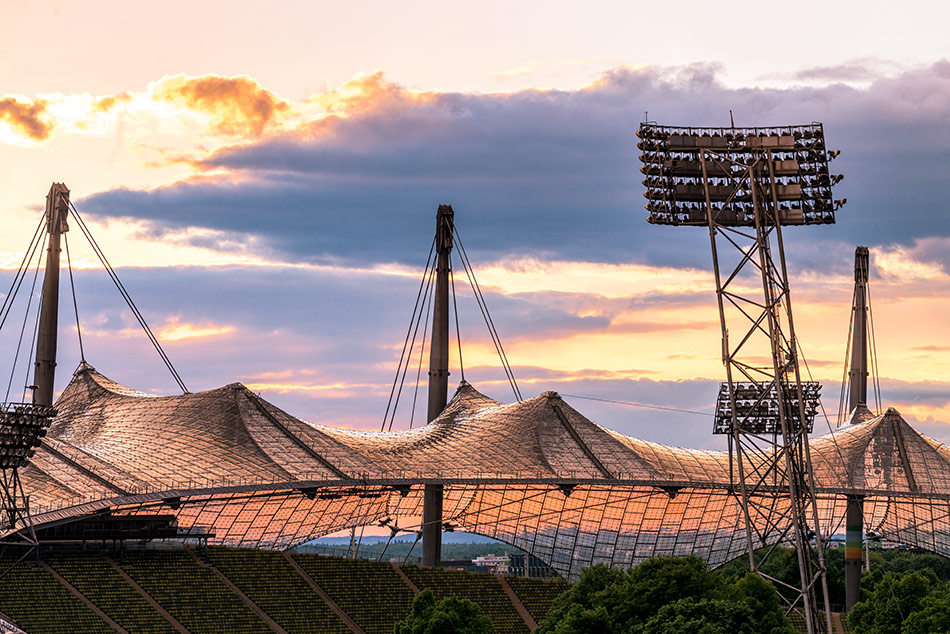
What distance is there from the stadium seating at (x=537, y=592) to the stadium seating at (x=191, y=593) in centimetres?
2006

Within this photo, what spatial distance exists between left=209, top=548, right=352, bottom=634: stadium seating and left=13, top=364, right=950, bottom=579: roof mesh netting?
429 cm

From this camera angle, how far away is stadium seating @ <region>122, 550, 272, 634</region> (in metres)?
82.5

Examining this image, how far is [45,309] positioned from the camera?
9900cm

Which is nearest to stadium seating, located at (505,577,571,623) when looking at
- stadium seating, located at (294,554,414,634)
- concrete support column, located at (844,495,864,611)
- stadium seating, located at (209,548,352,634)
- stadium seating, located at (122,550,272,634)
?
stadium seating, located at (294,554,414,634)

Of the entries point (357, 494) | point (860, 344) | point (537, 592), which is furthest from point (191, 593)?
point (860, 344)

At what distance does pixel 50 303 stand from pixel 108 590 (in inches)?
994

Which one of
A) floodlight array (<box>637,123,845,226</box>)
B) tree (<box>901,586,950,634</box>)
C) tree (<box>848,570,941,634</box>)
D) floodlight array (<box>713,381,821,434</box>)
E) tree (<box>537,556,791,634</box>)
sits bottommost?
tree (<box>848,570,941,634</box>)

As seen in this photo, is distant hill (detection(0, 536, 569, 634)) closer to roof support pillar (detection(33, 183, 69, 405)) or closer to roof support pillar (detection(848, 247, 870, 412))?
roof support pillar (detection(33, 183, 69, 405))

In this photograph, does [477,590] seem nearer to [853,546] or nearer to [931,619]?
[853,546]

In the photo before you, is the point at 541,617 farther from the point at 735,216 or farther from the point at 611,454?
the point at 735,216

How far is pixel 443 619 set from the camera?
7400cm

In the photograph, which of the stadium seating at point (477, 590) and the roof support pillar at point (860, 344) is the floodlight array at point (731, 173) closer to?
the stadium seating at point (477, 590)

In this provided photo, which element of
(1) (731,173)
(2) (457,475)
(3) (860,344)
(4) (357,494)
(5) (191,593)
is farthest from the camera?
(3) (860,344)

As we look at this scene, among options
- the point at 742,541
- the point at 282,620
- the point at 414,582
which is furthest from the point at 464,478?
the point at 742,541
